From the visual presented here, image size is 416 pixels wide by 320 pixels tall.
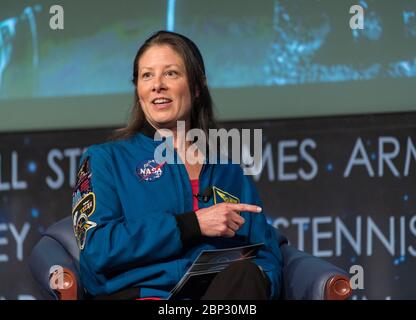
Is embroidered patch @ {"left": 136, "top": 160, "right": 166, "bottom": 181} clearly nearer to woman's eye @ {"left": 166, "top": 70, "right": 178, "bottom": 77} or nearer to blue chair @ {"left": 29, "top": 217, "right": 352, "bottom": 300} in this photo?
woman's eye @ {"left": 166, "top": 70, "right": 178, "bottom": 77}

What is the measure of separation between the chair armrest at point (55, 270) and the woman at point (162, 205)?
0.18ft

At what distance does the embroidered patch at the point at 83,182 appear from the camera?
3.48m

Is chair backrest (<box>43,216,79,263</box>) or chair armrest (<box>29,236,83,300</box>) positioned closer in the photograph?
chair armrest (<box>29,236,83,300</box>)

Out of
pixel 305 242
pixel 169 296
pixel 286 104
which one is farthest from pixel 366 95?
pixel 169 296

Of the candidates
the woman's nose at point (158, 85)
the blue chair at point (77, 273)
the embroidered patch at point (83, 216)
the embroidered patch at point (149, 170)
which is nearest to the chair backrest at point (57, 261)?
the blue chair at point (77, 273)

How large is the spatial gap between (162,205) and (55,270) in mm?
443

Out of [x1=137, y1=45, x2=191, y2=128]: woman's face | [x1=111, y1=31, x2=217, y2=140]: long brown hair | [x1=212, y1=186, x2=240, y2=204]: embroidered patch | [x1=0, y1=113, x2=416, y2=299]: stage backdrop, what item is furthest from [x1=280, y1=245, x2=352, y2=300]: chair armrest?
[x1=0, y1=113, x2=416, y2=299]: stage backdrop

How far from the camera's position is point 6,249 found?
5184 mm

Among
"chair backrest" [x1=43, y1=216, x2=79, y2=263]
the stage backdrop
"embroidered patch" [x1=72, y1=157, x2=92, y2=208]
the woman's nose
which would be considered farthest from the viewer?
the stage backdrop

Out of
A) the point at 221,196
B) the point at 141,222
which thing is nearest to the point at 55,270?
the point at 141,222

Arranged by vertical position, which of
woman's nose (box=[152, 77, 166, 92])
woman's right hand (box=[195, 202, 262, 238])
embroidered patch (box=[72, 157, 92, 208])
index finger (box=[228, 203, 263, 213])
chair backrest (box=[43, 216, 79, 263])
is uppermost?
woman's nose (box=[152, 77, 166, 92])

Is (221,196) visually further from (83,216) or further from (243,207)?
(83,216)

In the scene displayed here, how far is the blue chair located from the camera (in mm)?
3574

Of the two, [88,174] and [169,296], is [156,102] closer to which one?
[88,174]
